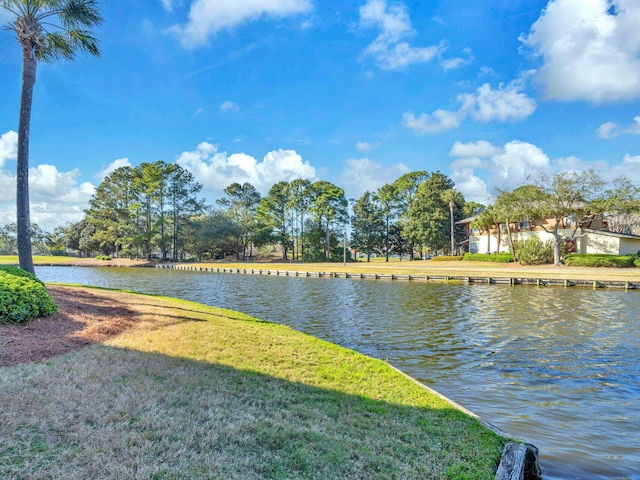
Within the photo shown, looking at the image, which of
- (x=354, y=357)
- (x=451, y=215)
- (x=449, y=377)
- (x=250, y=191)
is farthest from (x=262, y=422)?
(x=250, y=191)

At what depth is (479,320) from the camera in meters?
14.3

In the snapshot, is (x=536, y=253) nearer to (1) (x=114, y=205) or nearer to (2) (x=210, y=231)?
(2) (x=210, y=231)

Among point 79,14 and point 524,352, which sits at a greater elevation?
point 79,14

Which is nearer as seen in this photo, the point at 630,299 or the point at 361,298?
the point at 630,299

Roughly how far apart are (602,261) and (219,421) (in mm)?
40713

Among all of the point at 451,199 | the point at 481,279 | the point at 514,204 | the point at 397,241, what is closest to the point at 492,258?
the point at 514,204

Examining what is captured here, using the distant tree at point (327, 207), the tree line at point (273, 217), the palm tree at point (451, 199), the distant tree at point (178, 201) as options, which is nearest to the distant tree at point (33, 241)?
the tree line at point (273, 217)

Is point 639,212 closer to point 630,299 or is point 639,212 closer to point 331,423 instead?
point 630,299

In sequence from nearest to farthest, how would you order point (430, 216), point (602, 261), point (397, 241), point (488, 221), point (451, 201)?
1. point (602, 261)
2. point (488, 221)
3. point (451, 201)
4. point (430, 216)
5. point (397, 241)

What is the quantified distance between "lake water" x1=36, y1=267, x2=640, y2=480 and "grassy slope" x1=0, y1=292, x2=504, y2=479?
1.52 m

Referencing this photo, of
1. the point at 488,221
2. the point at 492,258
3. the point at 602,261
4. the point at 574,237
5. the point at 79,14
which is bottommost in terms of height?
the point at 602,261

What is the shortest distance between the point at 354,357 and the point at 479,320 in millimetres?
8546

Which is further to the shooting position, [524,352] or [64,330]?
[524,352]

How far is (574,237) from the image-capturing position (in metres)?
37.4
